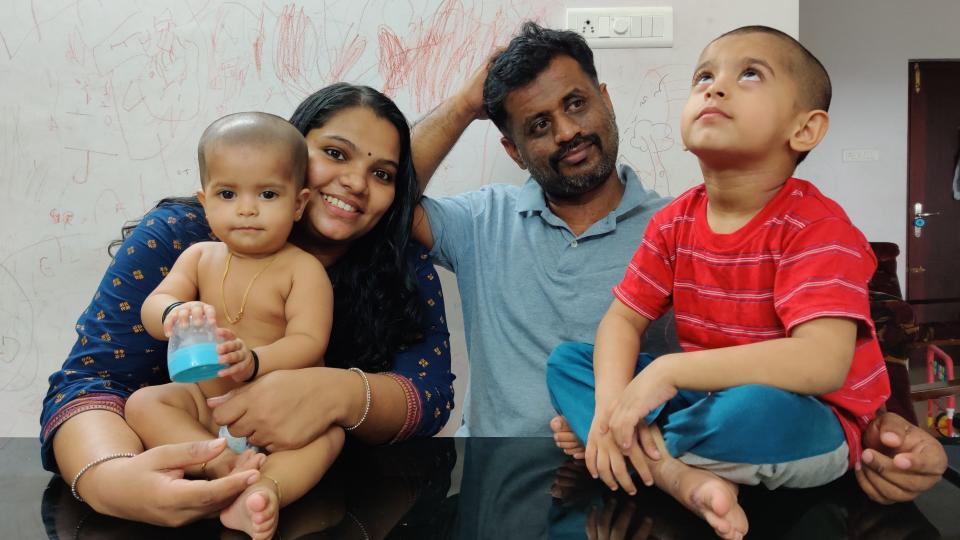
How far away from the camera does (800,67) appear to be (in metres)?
1.09

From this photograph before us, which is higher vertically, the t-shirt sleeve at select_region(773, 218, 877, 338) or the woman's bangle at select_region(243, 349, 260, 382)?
the t-shirt sleeve at select_region(773, 218, 877, 338)

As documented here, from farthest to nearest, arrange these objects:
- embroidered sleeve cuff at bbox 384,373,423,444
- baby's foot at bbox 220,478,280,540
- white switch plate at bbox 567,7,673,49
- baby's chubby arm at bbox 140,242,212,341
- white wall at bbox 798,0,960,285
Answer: white wall at bbox 798,0,960,285
white switch plate at bbox 567,7,673,49
embroidered sleeve cuff at bbox 384,373,423,444
baby's chubby arm at bbox 140,242,212,341
baby's foot at bbox 220,478,280,540

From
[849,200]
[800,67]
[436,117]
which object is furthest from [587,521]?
[849,200]

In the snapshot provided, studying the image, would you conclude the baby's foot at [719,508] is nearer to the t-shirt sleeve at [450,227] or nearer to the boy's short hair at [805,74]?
the boy's short hair at [805,74]

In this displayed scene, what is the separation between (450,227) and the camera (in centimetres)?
175

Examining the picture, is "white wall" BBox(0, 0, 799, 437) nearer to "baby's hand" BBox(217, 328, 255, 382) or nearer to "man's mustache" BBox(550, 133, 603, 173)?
"man's mustache" BBox(550, 133, 603, 173)

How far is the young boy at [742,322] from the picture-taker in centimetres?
94

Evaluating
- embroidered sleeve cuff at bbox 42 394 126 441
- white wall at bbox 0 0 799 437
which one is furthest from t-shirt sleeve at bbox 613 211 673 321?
white wall at bbox 0 0 799 437

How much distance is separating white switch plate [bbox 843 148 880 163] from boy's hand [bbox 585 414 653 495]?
5.45 m

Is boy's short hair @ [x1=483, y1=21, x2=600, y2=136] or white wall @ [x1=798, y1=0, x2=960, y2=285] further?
white wall @ [x1=798, y1=0, x2=960, y2=285]

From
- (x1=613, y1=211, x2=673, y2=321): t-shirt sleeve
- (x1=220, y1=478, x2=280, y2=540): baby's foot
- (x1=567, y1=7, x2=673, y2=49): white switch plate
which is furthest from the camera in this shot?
(x1=567, y1=7, x2=673, y2=49): white switch plate

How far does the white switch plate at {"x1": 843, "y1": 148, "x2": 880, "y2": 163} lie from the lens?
5660 mm

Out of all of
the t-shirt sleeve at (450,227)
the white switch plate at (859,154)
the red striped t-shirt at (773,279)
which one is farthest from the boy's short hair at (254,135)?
the white switch plate at (859,154)

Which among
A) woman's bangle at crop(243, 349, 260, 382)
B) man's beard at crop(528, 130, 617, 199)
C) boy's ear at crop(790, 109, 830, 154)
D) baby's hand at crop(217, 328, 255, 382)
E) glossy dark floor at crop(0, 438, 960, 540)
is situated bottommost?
glossy dark floor at crop(0, 438, 960, 540)
